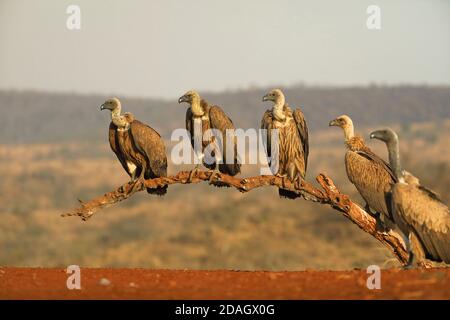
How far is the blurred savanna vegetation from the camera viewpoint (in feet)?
117

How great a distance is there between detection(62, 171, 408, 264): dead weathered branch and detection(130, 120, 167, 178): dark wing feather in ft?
1.68

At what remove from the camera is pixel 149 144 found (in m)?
12.7

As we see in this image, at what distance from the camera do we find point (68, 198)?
155 ft

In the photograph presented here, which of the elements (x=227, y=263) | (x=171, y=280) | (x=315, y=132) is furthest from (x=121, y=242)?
(x=171, y=280)

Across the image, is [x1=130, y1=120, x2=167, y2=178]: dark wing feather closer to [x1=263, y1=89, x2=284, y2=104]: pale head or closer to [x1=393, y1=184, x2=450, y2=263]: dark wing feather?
[x1=263, y1=89, x2=284, y2=104]: pale head

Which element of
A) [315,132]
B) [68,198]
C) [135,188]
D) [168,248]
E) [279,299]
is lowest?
[279,299]

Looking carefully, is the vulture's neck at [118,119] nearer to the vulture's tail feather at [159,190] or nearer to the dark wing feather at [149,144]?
the dark wing feather at [149,144]

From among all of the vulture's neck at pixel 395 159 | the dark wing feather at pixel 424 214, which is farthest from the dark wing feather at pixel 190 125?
the dark wing feather at pixel 424 214

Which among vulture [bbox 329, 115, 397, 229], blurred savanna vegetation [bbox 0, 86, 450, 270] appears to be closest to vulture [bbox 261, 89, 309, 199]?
vulture [bbox 329, 115, 397, 229]

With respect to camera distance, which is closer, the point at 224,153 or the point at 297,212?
the point at 224,153

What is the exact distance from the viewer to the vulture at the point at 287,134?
1248 cm

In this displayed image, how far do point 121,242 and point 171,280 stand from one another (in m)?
29.5

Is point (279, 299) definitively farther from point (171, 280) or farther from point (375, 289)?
point (171, 280)

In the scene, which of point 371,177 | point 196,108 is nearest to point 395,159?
point 371,177
